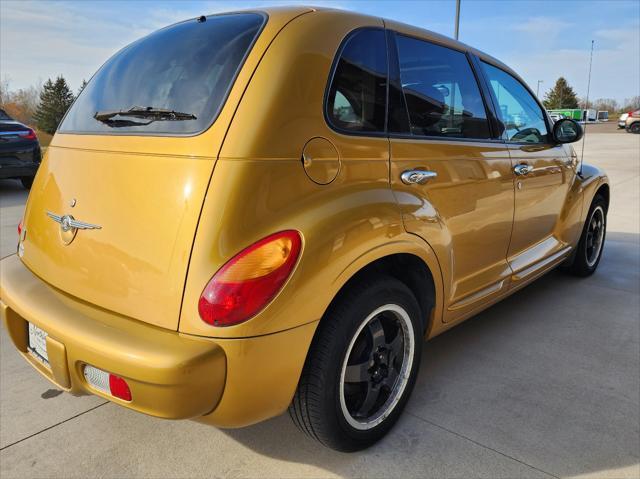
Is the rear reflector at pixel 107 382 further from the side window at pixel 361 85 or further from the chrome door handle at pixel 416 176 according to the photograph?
the chrome door handle at pixel 416 176

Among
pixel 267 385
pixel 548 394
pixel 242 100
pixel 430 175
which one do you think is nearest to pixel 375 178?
pixel 430 175

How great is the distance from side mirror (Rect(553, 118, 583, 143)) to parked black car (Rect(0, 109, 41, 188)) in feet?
26.8

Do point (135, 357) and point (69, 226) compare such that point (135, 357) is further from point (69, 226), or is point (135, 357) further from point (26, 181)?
point (26, 181)

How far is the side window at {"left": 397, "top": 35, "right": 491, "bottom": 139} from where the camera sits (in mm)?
2367

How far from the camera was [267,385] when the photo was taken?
172 centimetres

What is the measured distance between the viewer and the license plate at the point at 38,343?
6.25 ft

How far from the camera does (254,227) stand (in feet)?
5.47

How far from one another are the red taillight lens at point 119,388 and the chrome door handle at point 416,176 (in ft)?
A: 4.30

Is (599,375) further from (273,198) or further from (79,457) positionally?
(79,457)

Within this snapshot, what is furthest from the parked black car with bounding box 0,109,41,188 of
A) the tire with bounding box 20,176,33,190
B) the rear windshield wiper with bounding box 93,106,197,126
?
the rear windshield wiper with bounding box 93,106,197,126

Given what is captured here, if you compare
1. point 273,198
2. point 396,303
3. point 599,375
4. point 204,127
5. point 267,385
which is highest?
point 204,127

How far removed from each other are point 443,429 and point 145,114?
1820 mm

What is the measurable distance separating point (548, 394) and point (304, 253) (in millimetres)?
1666

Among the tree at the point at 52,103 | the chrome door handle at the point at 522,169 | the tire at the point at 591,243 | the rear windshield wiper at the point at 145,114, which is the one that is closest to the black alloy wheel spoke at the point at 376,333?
the rear windshield wiper at the point at 145,114
